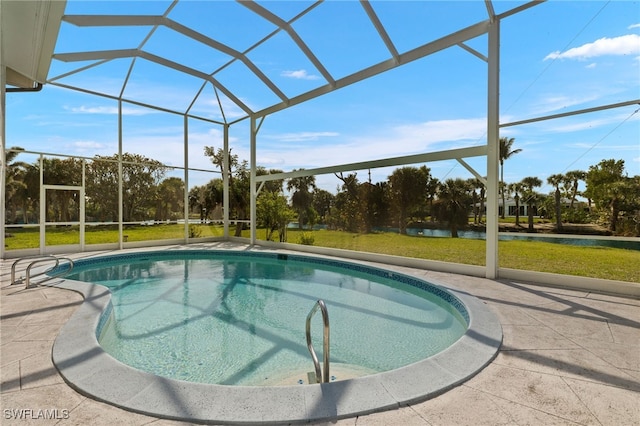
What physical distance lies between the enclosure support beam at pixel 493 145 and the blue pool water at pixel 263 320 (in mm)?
1532

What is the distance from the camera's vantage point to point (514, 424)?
203cm

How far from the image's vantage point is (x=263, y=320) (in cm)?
→ 500

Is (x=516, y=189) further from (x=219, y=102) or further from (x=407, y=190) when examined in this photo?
(x=219, y=102)

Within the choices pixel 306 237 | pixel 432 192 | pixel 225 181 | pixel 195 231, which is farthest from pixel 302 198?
pixel 432 192

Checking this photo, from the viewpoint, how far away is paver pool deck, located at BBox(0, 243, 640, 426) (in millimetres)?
2086

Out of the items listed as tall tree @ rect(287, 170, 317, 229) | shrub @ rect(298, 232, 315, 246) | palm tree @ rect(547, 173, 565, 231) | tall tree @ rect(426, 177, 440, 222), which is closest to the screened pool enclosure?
tall tree @ rect(287, 170, 317, 229)

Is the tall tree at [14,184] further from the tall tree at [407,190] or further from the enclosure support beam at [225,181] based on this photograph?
the tall tree at [407,190]

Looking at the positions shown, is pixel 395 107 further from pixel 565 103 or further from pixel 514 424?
pixel 514 424

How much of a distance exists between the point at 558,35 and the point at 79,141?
42.8ft

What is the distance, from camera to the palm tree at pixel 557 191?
6.17 metres

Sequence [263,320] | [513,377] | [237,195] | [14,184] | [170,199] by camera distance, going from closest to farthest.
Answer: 1. [513,377]
2. [263,320]
3. [14,184]
4. [170,199]
5. [237,195]

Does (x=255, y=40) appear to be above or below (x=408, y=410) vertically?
above

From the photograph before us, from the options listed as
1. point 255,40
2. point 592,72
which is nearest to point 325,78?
point 255,40

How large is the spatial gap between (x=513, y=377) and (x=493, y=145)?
472cm
